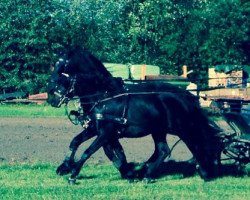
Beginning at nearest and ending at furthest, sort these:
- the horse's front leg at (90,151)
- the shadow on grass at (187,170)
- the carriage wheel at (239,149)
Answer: the horse's front leg at (90,151)
the carriage wheel at (239,149)
the shadow on grass at (187,170)

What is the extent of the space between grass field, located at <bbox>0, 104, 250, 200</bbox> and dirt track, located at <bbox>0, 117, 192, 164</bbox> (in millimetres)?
1345

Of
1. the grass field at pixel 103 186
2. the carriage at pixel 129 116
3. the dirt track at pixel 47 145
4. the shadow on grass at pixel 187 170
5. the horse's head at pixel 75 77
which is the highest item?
the horse's head at pixel 75 77

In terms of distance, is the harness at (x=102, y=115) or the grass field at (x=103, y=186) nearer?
the grass field at (x=103, y=186)

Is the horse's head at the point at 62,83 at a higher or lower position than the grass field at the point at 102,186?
higher

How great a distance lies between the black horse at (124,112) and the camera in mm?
10188

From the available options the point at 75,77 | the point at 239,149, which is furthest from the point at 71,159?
the point at 239,149

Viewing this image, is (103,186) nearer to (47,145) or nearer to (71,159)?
(71,159)

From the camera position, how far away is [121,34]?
46.0 metres

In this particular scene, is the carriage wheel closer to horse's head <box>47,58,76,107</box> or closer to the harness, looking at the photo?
the harness

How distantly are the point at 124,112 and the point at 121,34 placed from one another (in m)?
36.1

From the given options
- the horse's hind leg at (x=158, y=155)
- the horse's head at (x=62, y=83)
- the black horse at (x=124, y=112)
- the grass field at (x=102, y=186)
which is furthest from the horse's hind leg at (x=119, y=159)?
the horse's head at (x=62, y=83)

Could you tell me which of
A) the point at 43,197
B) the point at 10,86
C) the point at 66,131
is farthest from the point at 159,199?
the point at 10,86

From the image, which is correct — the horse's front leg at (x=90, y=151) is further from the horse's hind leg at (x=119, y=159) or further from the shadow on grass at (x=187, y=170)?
the shadow on grass at (x=187, y=170)

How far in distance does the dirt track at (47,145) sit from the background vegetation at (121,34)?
8.85 metres
